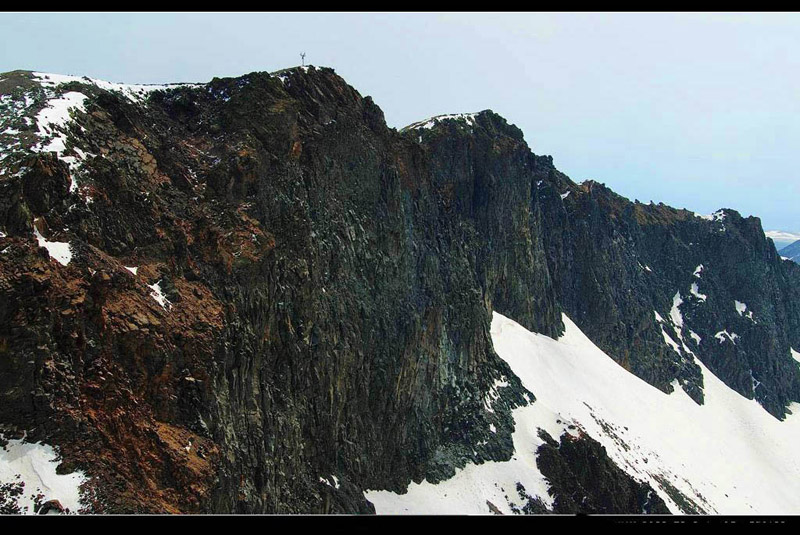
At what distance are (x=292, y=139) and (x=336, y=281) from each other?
10.5 metres

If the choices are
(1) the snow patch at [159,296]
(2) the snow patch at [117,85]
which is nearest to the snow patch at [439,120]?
(2) the snow patch at [117,85]

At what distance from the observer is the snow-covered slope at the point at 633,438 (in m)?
54.2

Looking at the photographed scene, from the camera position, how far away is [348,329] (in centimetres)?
4484

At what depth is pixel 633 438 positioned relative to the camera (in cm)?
7700

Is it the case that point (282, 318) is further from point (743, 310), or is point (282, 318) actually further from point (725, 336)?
point (743, 310)

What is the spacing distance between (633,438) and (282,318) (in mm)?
57033

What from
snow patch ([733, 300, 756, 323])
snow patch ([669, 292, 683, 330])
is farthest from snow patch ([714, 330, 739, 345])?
snow patch ([669, 292, 683, 330])

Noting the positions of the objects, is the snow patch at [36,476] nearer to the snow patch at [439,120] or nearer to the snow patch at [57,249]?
the snow patch at [57,249]

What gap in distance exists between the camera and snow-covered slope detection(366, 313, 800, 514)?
54.2m

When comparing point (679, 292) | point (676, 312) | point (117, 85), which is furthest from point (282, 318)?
point (679, 292)

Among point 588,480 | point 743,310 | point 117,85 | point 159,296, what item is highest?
point 117,85

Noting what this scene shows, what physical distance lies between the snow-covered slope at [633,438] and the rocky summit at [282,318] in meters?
0.45
